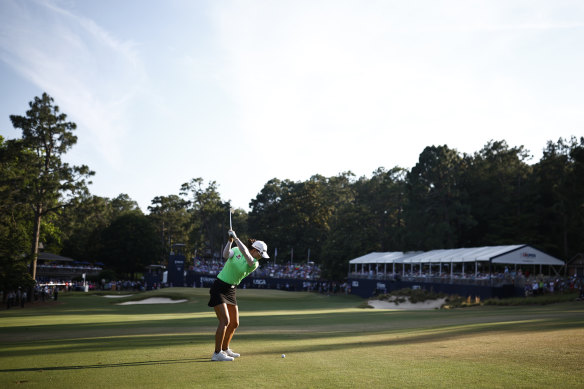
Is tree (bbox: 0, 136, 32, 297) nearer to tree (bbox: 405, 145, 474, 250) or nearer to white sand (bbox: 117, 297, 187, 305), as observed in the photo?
white sand (bbox: 117, 297, 187, 305)

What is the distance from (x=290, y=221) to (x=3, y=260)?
6317 cm

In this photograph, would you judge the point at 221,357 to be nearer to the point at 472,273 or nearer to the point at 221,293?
the point at 221,293

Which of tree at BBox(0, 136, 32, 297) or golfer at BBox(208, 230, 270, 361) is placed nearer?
golfer at BBox(208, 230, 270, 361)

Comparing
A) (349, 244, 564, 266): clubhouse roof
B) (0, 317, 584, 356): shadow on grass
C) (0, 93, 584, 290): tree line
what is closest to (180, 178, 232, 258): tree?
(0, 93, 584, 290): tree line

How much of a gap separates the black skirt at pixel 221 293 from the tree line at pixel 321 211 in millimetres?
2347

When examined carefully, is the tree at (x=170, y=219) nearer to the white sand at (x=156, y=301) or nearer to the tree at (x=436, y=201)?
the tree at (x=436, y=201)

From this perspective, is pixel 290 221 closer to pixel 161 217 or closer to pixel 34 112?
pixel 161 217

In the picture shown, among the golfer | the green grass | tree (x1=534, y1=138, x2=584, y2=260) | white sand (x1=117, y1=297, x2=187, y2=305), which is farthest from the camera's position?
tree (x1=534, y1=138, x2=584, y2=260)

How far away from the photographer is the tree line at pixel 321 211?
1806 inches

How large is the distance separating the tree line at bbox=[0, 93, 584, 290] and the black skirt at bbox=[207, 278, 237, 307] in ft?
7.70

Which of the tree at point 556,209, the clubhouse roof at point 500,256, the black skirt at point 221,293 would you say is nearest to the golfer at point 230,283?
the black skirt at point 221,293

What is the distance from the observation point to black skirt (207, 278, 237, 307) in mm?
9133

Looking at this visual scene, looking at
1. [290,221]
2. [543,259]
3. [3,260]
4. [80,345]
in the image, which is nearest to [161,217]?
[290,221]

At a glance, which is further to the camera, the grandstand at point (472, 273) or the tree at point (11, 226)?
the tree at point (11, 226)
